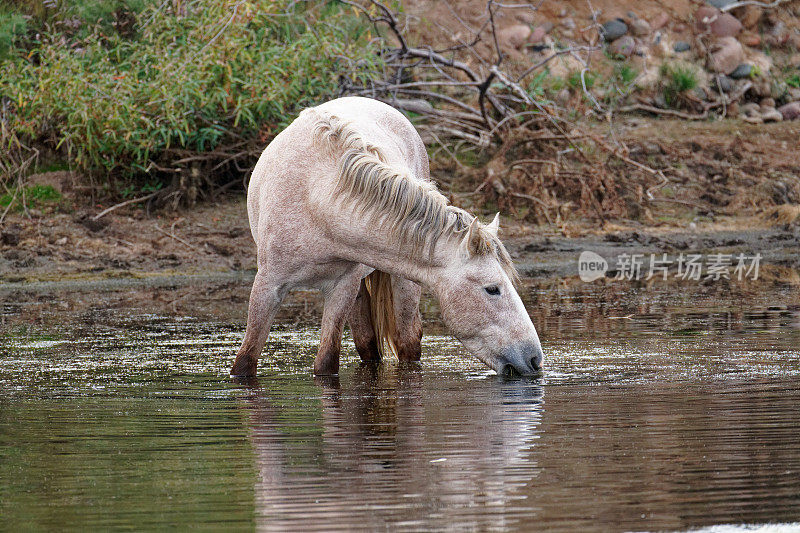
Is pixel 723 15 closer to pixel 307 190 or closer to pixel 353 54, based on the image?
pixel 353 54

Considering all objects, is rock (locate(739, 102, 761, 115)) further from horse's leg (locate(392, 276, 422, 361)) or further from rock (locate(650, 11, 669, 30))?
horse's leg (locate(392, 276, 422, 361))

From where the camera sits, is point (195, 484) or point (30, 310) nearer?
point (195, 484)

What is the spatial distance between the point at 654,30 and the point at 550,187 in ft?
20.5

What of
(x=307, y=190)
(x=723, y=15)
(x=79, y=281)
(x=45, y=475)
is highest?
A: (x=723, y=15)

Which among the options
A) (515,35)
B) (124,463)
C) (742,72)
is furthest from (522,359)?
(515,35)

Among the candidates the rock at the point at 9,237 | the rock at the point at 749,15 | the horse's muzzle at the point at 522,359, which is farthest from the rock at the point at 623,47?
the horse's muzzle at the point at 522,359

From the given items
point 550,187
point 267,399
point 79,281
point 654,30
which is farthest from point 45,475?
point 654,30

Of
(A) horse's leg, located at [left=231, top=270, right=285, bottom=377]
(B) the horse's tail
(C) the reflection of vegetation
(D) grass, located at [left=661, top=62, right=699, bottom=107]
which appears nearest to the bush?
(D) grass, located at [left=661, top=62, right=699, bottom=107]

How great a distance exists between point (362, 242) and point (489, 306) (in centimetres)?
70

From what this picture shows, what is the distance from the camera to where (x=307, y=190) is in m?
6.50

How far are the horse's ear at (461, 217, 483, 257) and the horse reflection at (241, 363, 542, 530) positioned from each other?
25.9 inches

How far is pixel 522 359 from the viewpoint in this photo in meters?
6.25

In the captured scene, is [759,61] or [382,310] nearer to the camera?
[382,310]

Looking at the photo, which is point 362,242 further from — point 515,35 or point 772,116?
point 515,35
